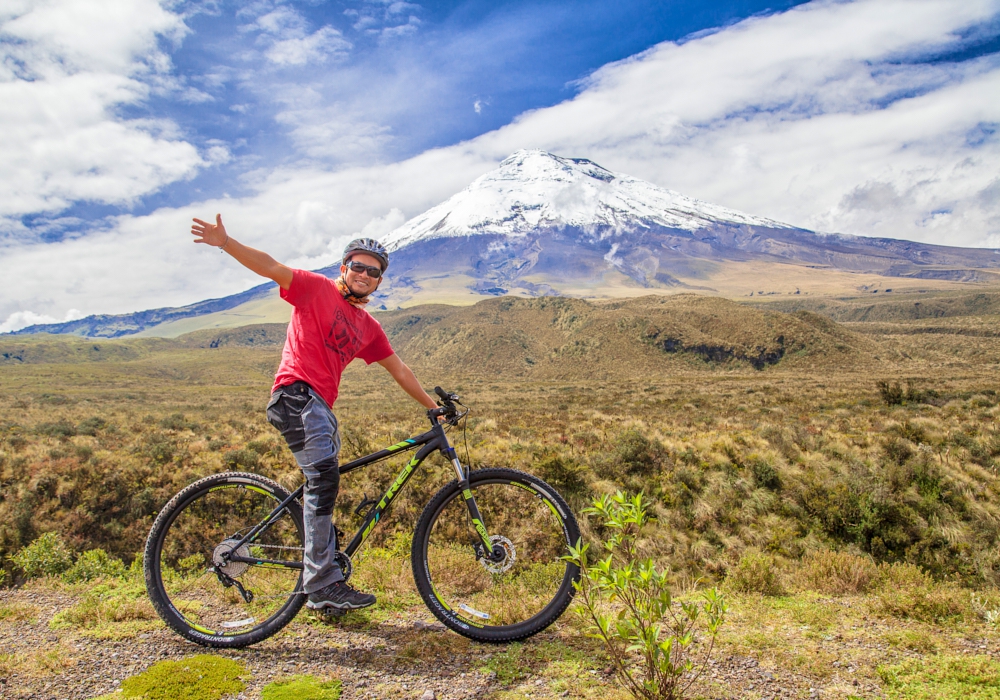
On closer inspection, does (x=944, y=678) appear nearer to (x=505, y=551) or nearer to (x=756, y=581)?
(x=756, y=581)

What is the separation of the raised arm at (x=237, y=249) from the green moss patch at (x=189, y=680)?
232 cm

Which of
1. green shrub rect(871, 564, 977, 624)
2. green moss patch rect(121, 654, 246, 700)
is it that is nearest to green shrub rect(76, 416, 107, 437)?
green moss patch rect(121, 654, 246, 700)

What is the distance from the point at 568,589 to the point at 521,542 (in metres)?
0.43

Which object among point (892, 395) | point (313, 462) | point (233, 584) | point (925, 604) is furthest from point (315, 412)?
point (892, 395)

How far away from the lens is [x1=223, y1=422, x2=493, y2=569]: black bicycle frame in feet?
11.7

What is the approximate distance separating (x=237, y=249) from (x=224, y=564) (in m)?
2.28

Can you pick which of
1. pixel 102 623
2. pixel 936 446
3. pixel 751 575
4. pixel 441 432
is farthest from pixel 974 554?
pixel 102 623

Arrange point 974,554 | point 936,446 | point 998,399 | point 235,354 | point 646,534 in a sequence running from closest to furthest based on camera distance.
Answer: point 974,554 → point 646,534 → point 936,446 → point 998,399 → point 235,354

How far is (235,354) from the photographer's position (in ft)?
424

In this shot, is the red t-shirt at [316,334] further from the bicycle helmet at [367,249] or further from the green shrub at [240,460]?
the green shrub at [240,460]

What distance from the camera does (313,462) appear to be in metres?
3.39

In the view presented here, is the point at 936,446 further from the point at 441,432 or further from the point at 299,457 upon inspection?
the point at 299,457

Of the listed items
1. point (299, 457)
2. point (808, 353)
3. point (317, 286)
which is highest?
point (317, 286)

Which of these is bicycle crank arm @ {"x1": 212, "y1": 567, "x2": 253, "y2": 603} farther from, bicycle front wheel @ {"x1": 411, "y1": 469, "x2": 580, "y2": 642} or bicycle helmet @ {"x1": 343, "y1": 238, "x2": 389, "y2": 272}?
bicycle helmet @ {"x1": 343, "y1": 238, "x2": 389, "y2": 272}
